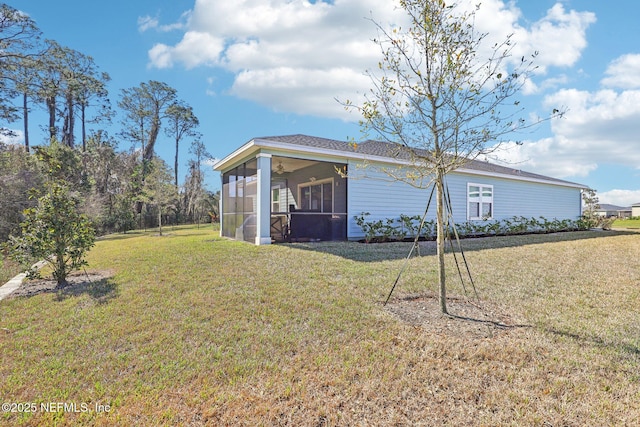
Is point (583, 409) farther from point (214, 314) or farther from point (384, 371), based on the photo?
point (214, 314)

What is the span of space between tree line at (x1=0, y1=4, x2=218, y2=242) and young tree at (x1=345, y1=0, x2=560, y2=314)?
13347 mm

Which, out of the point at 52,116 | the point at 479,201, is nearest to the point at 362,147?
the point at 479,201

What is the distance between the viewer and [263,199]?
9.18 meters

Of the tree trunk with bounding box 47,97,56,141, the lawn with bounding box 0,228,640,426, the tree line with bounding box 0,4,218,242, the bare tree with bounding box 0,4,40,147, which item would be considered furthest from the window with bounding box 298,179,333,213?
the tree trunk with bounding box 47,97,56,141

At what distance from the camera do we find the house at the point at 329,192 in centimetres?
948

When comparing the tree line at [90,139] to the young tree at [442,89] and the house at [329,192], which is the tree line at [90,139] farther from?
the young tree at [442,89]

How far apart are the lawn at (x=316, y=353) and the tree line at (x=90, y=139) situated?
11405mm

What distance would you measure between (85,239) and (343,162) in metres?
7.36

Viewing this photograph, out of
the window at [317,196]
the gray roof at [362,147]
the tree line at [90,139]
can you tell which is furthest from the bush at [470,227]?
the tree line at [90,139]

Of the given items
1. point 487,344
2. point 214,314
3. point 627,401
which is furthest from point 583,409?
point 214,314

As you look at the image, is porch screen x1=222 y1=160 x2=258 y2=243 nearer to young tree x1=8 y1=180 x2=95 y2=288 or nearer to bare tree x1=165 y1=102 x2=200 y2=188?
young tree x1=8 y1=180 x2=95 y2=288

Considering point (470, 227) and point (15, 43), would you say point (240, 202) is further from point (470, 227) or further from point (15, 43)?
point (15, 43)

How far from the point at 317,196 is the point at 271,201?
13.9 ft

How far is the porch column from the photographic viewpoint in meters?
9.16
